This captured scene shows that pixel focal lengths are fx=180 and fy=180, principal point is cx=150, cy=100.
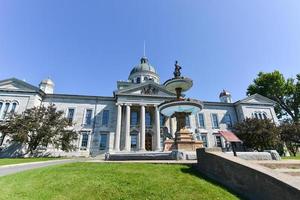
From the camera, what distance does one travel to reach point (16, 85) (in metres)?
28.8

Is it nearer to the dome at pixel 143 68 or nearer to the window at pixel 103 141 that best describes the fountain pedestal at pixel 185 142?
the window at pixel 103 141

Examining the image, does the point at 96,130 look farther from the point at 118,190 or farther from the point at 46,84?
the point at 118,190

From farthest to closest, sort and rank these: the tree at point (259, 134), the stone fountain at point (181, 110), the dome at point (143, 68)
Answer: the dome at point (143, 68) → the tree at point (259, 134) → the stone fountain at point (181, 110)

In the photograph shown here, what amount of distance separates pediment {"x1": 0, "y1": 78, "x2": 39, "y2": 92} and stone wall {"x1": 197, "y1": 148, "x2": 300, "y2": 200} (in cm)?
3086

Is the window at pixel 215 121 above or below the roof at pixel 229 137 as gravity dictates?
above

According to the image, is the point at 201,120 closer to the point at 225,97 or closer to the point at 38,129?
the point at 225,97

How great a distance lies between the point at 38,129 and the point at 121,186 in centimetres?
2218

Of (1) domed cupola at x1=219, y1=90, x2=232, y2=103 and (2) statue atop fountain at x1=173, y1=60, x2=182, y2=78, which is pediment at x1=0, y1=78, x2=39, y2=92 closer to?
(2) statue atop fountain at x1=173, y1=60, x2=182, y2=78

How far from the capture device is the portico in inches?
1129

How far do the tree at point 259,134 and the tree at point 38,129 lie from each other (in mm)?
25887

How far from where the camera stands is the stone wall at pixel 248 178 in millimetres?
3923

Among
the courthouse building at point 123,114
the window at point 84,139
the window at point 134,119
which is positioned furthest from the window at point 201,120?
the window at point 84,139

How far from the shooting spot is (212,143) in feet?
108

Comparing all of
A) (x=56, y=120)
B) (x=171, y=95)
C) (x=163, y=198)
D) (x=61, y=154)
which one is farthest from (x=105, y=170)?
(x=171, y=95)
